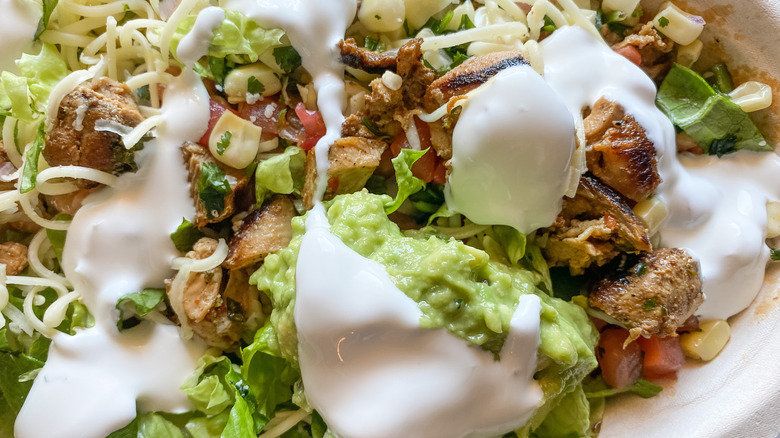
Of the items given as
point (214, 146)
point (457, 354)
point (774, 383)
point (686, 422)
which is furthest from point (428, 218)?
point (774, 383)

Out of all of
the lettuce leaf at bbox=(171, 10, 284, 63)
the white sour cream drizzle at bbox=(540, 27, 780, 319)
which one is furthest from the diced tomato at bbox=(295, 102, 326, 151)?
the white sour cream drizzle at bbox=(540, 27, 780, 319)

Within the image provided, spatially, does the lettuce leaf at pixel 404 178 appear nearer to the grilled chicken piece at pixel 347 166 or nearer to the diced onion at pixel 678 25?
the grilled chicken piece at pixel 347 166

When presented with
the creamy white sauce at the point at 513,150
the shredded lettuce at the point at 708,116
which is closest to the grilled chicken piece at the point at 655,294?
the creamy white sauce at the point at 513,150

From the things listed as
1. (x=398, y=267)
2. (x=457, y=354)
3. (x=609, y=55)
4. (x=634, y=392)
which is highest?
(x=609, y=55)

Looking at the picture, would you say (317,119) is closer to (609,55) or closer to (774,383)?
(609,55)

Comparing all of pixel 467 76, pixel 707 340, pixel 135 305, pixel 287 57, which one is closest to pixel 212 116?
pixel 287 57
